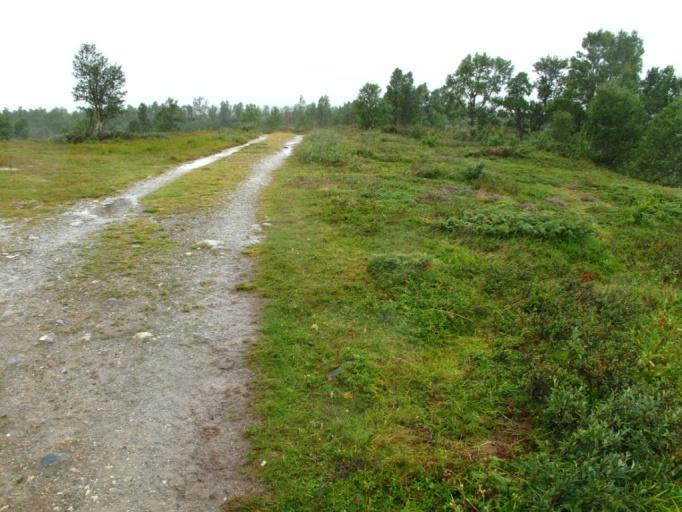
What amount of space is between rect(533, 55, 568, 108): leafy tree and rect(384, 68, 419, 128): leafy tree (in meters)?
18.7

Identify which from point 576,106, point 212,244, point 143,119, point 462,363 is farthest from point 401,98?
point 462,363

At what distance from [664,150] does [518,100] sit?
2862 cm

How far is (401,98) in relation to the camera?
6500 cm

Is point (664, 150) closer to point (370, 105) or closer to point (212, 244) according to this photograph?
point (370, 105)

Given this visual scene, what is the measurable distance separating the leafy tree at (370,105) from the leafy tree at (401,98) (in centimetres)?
224

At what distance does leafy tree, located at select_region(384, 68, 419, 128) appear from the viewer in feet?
212

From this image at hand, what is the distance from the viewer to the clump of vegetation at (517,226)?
12297 millimetres

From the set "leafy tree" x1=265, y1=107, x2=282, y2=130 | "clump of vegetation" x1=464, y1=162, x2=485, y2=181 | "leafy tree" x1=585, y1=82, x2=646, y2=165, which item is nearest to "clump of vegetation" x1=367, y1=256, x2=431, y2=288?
"clump of vegetation" x1=464, y1=162, x2=485, y2=181

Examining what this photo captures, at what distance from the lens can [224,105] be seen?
16225cm

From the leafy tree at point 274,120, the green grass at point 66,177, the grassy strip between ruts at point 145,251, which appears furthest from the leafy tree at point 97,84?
the leafy tree at point 274,120

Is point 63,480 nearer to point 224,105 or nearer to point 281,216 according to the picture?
point 281,216

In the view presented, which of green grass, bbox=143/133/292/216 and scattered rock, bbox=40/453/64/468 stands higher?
green grass, bbox=143/133/292/216

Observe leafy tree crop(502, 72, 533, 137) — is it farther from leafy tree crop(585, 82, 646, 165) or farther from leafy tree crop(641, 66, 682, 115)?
leafy tree crop(585, 82, 646, 165)

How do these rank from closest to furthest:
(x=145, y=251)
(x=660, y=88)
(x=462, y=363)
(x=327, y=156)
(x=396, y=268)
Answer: (x=462, y=363) < (x=396, y=268) < (x=145, y=251) < (x=327, y=156) < (x=660, y=88)
